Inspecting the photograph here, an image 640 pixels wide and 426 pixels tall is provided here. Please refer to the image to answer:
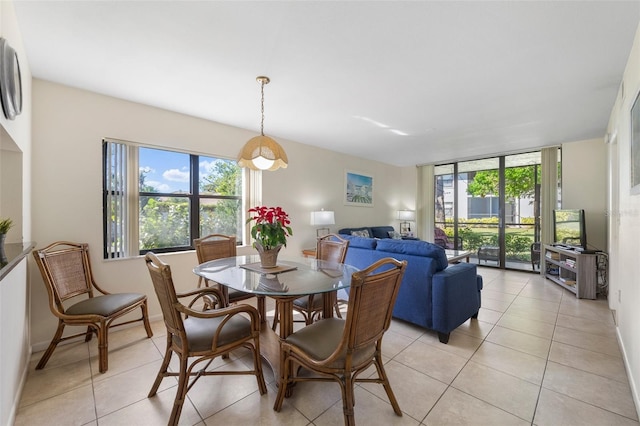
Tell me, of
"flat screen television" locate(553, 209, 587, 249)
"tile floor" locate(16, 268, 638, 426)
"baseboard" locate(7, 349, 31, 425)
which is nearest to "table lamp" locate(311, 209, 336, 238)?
"tile floor" locate(16, 268, 638, 426)

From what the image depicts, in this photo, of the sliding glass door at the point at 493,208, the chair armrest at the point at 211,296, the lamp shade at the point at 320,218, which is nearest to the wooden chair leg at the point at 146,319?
the chair armrest at the point at 211,296

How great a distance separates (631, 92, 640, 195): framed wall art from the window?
3938 mm

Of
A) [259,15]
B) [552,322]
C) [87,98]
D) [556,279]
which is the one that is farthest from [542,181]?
[87,98]

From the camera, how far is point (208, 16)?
5.58ft

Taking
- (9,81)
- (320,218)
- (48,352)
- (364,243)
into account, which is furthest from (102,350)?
(320,218)

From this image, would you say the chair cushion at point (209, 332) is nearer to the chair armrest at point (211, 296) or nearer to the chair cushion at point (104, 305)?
the chair armrest at point (211, 296)

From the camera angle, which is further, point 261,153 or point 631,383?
point 261,153

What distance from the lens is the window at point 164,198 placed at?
9.38 feet

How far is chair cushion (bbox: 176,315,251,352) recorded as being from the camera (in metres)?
1.62

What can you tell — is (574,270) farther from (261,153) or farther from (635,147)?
(261,153)

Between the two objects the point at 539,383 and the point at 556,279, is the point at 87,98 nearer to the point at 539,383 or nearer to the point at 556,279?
the point at 539,383

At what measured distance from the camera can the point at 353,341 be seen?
1.38 metres

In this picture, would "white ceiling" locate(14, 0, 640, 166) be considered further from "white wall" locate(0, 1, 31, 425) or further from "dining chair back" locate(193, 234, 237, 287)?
"dining chair back" locate(193, 234, 237, 287)

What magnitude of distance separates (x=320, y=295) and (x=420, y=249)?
1090 millimetres
